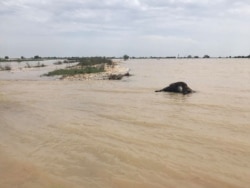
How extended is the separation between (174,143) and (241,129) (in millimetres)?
2853

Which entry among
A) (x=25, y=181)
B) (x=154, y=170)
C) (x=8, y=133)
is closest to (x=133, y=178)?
(x=154, y=170)

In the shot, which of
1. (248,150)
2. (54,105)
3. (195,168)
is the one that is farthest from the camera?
(54,105)

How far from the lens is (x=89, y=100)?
1912 centimetres

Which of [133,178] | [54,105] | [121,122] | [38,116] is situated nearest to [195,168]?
[133,178]

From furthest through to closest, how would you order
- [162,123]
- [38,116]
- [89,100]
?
[89,100]
[38,116]
[162,123]

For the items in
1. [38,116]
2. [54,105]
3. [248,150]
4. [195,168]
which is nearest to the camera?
[195,168]

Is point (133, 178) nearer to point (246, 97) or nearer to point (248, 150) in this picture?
point (248, 150)

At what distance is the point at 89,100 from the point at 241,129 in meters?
9.96

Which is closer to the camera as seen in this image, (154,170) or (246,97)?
(154,170)

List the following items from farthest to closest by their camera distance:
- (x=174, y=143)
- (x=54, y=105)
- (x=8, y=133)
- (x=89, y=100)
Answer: (x=89, y=100), (x=54, y=105), (x=8, y=133), (x=174, y=143)

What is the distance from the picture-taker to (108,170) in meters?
7.12

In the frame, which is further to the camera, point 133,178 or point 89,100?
point 89,100

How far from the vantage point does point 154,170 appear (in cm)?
710

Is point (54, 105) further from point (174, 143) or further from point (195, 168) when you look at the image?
point (195, 168)
